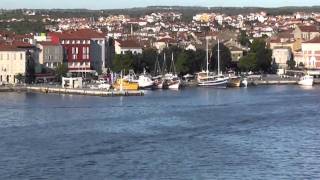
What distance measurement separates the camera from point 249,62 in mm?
28297

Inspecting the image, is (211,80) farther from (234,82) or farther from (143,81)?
(143,81)

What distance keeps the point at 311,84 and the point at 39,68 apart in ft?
22.7

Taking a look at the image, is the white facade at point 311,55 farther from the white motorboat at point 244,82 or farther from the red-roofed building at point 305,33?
the white motorboat at point 244,82

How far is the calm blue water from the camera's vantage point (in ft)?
35.6

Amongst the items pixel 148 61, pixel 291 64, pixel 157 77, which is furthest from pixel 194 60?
pixel 291 64

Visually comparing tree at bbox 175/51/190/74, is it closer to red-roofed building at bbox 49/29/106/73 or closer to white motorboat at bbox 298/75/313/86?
red-roofed building at bbox 49/29/106/73

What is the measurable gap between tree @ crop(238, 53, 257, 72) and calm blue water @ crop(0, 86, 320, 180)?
25.5 ft

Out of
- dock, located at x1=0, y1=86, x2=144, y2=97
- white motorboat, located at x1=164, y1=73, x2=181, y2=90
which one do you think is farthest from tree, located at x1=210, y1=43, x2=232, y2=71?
dock, located at x1=0, y1=86, x2=144, y2=97

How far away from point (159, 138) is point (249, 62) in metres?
15.2

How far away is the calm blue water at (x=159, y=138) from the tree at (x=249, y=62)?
7.78m

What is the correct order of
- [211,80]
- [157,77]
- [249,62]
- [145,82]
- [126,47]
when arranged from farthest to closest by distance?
1. [126,47]
2. [249,62]
3. [211,80]
4. [157,77]
5. [145,82]

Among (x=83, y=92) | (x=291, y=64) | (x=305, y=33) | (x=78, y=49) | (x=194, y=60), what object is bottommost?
(x=83, y=92)

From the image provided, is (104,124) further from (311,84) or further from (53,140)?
(311,84)

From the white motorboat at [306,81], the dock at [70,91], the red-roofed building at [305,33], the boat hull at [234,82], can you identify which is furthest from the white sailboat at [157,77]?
the red-roofed building at [305,33]
